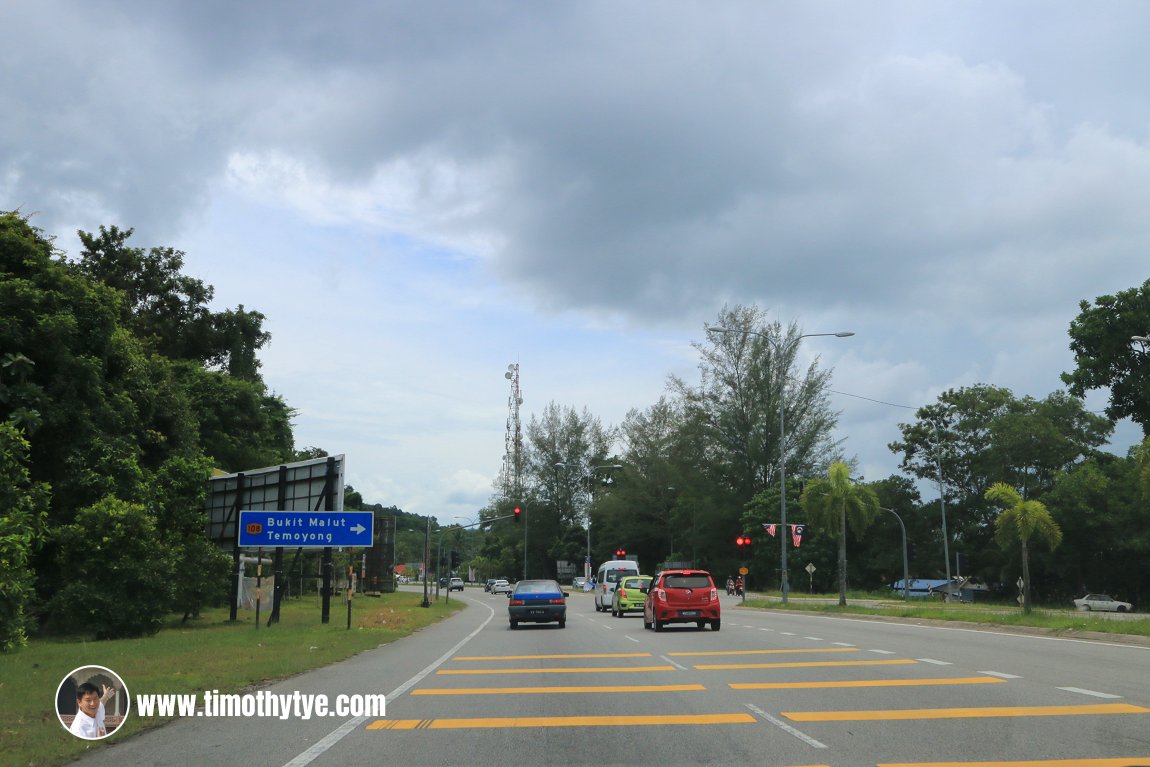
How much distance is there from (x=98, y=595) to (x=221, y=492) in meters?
11.0

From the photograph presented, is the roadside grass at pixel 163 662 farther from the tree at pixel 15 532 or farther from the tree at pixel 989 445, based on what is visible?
the tree at pixel 989 445

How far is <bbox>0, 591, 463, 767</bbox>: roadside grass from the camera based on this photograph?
969 cm

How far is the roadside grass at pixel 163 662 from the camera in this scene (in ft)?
31.8

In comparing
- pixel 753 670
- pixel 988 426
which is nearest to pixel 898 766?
pixel 753 670

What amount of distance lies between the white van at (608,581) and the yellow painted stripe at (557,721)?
29.6m

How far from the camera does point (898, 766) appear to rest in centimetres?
798

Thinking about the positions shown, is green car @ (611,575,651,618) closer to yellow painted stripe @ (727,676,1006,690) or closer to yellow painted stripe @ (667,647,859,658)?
yellow painted stripe @ (667,647,859,658)

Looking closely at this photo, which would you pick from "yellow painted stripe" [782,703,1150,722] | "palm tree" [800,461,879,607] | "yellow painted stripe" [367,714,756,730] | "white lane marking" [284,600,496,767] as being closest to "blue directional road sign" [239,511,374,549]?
"white lane marking" [284,600,496,767]

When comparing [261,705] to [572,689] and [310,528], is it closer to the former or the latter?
[572,689]

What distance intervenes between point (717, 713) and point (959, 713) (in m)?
2.62

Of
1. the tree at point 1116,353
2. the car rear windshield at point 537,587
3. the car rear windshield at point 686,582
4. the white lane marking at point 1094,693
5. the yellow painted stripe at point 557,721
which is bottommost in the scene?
the yellow painted stripe at point 557,721

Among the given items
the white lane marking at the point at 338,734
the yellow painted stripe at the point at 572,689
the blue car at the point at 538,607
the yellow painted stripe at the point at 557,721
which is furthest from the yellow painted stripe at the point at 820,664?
the blue car at the point at 538,607

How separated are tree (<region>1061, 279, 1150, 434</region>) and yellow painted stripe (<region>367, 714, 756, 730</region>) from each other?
146ft

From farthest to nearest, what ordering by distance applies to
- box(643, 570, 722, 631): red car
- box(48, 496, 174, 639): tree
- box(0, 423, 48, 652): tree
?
box(643, 570, 722, 631): red car < box(48, 496, 174, 639): tree < box(0, 423, 48, 652): tree
